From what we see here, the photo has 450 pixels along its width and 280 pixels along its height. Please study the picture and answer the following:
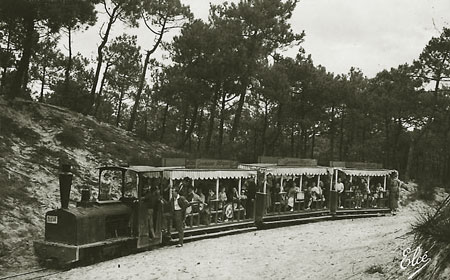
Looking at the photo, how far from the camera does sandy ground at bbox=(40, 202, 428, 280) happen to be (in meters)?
10.1

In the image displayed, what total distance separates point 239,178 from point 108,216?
19.7 feet

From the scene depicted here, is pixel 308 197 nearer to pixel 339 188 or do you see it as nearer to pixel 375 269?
pixel 339 188

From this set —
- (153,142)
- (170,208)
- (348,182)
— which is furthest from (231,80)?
(170,208)

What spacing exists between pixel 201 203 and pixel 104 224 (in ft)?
13.0

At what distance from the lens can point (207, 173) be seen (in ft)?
52.7

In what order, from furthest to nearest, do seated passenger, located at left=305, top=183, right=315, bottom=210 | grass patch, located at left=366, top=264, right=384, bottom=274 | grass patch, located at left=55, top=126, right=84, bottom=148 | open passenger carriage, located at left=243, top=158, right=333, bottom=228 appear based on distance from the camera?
grass patch, located at left=55, top=126, right=84, bottom=148, seated passenger, located at left=305, top=183, right=315, bottom=210, open passenger carriage, located at left=243, top=158, right=333, bottom=228, grass patch, located at left=366, top=264, right=384, bottom=274

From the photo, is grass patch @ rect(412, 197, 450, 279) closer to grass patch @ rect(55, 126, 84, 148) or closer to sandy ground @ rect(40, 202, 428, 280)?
sandy ground @ rect(40, 202, 428, 280)

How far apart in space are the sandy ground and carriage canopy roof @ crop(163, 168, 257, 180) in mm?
2125

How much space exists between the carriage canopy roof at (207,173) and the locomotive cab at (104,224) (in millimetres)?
463

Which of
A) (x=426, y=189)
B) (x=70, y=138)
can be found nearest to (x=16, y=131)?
(x=70, y=138)

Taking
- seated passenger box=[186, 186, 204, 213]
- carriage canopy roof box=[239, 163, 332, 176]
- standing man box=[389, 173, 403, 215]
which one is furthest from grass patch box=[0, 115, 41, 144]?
standing man box=[389, 173, 403, 215]

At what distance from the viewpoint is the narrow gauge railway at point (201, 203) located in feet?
40.7

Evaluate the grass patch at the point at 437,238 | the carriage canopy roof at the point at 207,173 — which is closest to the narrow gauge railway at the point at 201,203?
the carriage canopy roof at the point at 207,173

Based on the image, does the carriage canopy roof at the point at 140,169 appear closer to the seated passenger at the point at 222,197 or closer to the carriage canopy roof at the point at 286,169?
the seated passenger at the point at 222,197
